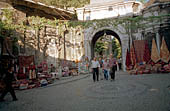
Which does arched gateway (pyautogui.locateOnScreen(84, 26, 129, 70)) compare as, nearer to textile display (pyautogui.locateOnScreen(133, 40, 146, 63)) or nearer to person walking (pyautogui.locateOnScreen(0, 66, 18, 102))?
textile display (pyautogui.locateOnScreen(133, 40, 146, 63))

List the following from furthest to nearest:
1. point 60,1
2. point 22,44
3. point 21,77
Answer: point 60,1 < point 22,44 < point 21,77

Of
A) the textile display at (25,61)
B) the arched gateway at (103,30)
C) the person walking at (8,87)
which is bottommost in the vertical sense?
the person walking at (8,87)

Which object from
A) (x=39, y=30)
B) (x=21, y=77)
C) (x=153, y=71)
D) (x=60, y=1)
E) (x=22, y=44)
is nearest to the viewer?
(x=21, y=77)

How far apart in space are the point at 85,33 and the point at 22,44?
25.5ft

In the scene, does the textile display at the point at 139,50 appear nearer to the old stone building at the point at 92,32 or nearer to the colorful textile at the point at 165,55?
the colorful textile at the point at 165,55

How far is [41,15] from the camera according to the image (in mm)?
15867

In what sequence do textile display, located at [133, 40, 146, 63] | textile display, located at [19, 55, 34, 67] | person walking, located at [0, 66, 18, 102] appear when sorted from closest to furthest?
1. person walking, located at [0, 66, 18, 102]
2. textile display, located at [19, 55, 34, 67]
3. textile display, located at [133, 40, 146, 63]

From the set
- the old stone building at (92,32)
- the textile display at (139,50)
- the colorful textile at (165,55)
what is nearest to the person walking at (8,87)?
the old stone building at (92,32)

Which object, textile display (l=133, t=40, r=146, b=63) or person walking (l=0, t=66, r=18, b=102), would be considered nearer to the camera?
person walking (l=0, t=66, r=18, b=102)

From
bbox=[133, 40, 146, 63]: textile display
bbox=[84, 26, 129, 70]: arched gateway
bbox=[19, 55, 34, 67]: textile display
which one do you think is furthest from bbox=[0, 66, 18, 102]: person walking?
bbox=[84, 26, 129, 70]: arched gateway

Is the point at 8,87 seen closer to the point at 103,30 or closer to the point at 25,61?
the point at 25,61

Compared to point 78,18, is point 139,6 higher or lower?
higher

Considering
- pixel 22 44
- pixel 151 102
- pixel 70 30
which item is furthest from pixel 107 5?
pixel 151 102

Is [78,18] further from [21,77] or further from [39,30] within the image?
[21,77]
